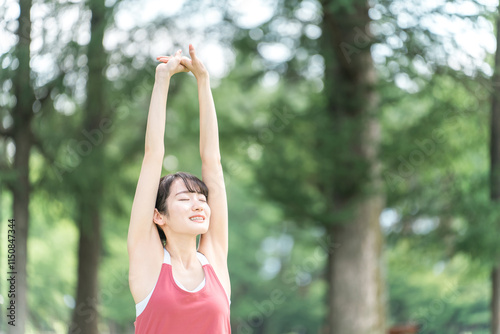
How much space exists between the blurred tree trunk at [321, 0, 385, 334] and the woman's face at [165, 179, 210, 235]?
206 inches

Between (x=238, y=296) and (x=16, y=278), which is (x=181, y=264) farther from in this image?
(x=238, y=296)

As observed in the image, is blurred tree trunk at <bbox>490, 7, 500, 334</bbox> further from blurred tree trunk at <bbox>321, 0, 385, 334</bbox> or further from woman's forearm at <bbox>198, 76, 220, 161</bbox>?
woman's forearm at <bbox>198, 76, 220, 161</bbox>

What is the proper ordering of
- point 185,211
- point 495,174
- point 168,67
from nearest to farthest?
point 185,211 → point 168,67 → point 495,174

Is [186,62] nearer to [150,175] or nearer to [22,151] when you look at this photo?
[150,175]

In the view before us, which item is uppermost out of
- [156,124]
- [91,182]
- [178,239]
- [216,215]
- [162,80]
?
[91,182]

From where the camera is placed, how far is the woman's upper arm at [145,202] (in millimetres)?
2223

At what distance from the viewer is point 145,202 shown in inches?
88.0

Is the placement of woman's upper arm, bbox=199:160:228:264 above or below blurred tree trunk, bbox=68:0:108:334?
below

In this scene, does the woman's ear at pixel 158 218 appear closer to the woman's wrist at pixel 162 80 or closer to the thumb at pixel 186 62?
the woman's wrist at pixel 162 80

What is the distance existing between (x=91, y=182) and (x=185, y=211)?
233 inches

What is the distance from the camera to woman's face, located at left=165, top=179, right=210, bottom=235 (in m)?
2.22

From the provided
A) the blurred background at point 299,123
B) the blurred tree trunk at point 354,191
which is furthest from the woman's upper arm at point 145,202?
the blurred tree trunk at point 354,191

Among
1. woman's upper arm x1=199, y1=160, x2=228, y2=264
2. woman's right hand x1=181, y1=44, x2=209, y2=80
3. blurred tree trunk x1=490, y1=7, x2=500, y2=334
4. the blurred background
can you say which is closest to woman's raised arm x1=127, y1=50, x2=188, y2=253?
woman's right hand x1=181, y1=44, x2=209, y2=80

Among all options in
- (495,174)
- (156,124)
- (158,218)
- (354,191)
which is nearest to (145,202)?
(158,218)
